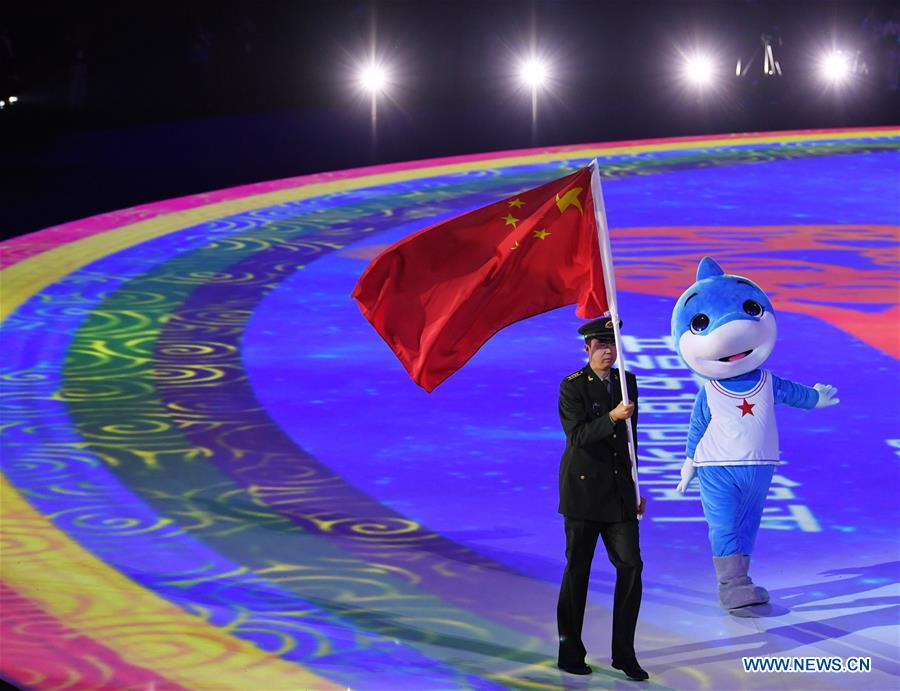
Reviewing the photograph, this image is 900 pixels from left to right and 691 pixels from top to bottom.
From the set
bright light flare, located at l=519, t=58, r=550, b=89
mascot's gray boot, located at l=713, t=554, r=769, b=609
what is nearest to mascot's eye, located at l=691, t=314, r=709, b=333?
mascot's gray boot, located at l=713, t=554, r=769, b=609

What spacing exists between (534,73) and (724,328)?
Answer: 3303cm

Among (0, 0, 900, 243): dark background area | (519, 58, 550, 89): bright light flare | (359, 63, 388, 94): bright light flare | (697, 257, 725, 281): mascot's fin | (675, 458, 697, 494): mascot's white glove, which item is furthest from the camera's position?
(519, 58, 550, 89): bright light flare


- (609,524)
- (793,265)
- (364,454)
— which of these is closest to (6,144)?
(793,265)

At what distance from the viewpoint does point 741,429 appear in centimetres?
832

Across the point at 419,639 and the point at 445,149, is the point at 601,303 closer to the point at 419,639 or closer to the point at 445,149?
the point at 419,639

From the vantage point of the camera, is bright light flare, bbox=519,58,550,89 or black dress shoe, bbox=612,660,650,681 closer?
black dress shoe, bbox=612,660,650,681

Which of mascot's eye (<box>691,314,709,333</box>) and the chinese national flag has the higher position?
the chinese national flag

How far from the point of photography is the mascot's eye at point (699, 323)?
334 inches

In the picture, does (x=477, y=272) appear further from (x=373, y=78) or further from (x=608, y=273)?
(x=373, y=78)

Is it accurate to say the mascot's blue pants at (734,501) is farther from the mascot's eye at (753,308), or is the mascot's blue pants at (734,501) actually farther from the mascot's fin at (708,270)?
the mascot's fin at (708,270)

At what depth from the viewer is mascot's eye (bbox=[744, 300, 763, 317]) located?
8461mm

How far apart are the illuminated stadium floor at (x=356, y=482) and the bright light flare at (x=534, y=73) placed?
1913 centimetres

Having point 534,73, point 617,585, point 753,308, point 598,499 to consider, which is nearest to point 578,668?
point 617,585

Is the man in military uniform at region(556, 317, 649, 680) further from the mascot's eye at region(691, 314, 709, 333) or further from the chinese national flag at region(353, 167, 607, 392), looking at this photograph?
the mascot's eye at region(691, 314, 709, 333)
